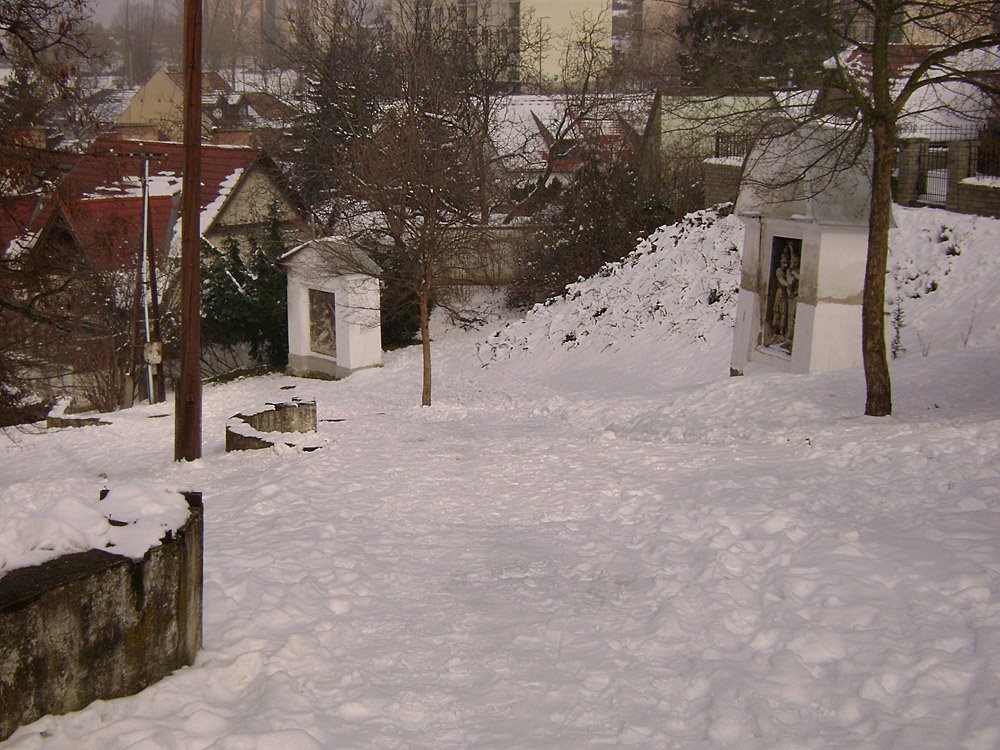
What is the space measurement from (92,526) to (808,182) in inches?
413

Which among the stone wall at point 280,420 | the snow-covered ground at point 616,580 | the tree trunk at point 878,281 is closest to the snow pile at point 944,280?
the snow-covered ground at point 616,580

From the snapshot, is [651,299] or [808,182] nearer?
[808,182]

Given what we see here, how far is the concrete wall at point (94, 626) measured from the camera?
12.7 ft

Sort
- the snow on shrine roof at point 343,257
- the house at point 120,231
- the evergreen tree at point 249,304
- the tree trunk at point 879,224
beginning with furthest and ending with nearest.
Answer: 1. the evergreen tree at point 249,304
2. the snow on shrine roof at point 343,257
3. the house at point 120,231
4. the tree trunk at point 879,224

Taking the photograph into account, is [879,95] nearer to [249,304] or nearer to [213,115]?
[249,304]

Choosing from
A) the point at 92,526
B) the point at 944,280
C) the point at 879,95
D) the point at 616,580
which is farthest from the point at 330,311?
the point at 92,526

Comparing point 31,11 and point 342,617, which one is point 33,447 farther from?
point 342,617

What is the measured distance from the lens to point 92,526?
4586mm

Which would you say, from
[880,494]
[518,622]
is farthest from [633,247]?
[518,622]

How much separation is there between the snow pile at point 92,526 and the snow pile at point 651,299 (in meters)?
14.6

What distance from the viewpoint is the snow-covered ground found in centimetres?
433

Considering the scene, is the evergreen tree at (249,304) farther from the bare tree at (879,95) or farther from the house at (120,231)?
the bare tree at (879,95)

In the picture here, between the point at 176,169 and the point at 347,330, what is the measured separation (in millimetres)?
11278

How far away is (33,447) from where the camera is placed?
1644cm
